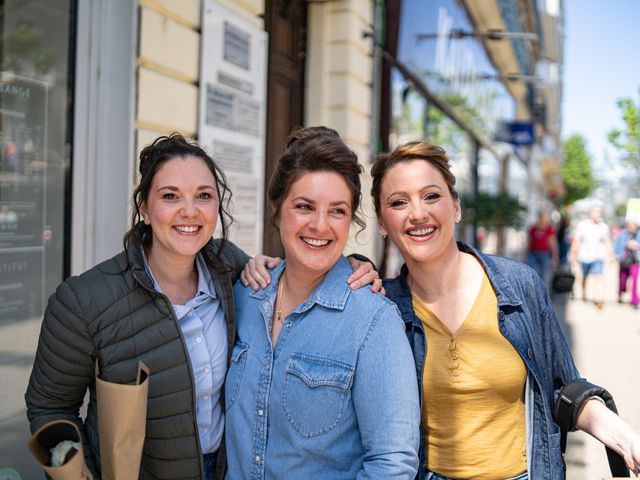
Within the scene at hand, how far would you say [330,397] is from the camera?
1.69m

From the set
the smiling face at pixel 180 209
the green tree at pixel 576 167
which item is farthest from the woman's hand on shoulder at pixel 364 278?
the green tree at pixel 576 167

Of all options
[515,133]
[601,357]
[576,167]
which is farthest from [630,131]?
Answer: [576,167]

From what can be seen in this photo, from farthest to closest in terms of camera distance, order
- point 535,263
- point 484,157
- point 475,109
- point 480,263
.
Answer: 1. point 484,157
2. point 475,109
3. point 535,263
4. point 480,263

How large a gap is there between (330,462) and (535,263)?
499 inches

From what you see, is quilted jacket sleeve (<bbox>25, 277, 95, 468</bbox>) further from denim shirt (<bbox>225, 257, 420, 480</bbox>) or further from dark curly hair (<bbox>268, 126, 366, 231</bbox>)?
dark curly hair (<bbox>268, 126, 366, 231</bbox>)

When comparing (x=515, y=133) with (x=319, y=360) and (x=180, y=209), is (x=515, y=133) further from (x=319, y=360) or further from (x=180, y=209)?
(x=319, y=360)

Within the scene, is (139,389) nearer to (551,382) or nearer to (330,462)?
(330,462)

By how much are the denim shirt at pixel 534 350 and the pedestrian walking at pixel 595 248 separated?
10506mm

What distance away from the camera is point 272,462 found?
5.79 feet

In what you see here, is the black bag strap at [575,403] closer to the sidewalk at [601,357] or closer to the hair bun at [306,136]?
the hair bun at [306,136]

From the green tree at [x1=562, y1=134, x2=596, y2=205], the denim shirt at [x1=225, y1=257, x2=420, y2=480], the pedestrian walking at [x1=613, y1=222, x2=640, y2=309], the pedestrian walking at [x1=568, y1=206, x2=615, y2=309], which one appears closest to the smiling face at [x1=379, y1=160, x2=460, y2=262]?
the denim shirt at [x1=225, y1=257, x2=420, y2=480]

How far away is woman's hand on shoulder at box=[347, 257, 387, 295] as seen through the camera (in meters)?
1.86

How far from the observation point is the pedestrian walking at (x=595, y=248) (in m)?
11.8

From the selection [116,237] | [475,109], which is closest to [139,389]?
[116,237]
